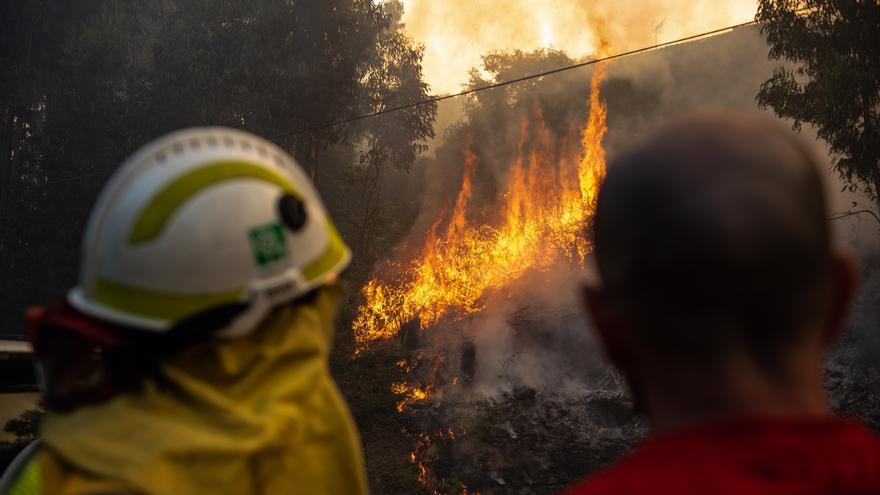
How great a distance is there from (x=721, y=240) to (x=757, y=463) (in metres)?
0.28

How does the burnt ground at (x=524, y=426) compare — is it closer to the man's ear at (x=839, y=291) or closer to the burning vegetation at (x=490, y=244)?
the burning vegetation at (x=490, y=244)

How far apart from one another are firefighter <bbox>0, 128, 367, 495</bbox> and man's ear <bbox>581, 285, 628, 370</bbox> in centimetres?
67

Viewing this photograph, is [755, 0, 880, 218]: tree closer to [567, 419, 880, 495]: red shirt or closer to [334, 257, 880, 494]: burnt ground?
[334, 257, 880, 494]: burnt ground

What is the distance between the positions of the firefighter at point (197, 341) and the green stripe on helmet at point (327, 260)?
63 mm

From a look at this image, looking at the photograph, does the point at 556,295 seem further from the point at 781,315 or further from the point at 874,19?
the point at 781,315

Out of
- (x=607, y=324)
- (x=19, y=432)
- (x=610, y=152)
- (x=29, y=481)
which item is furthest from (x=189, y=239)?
(x=610, y=152)

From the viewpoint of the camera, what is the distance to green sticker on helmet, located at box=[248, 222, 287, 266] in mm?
1504

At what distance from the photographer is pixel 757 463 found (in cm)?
82

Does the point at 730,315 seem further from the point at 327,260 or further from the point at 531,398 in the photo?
the point at 531,398

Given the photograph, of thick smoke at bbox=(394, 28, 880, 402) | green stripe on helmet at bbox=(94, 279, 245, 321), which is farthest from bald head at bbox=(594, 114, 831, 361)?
thick smoke at bbox=(394, 28, 880, 402)

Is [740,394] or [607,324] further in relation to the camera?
[607,324]

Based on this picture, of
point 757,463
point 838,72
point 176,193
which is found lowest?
point 757,463

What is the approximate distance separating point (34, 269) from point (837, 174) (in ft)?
61.1

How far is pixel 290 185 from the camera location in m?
1.64
